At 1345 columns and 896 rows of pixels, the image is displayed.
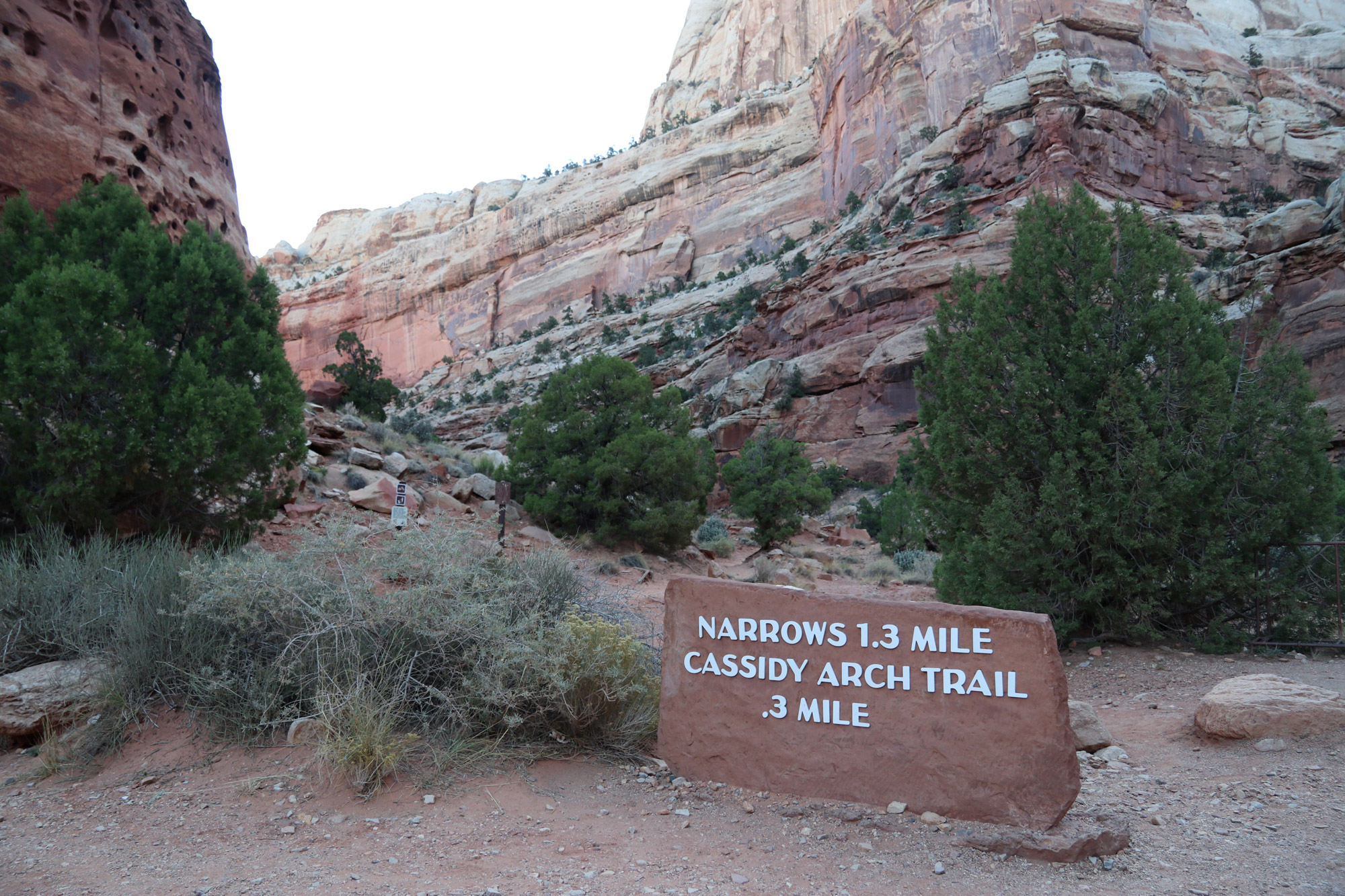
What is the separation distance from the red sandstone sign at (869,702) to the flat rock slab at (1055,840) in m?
0.08

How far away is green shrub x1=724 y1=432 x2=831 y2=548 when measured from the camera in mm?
22047

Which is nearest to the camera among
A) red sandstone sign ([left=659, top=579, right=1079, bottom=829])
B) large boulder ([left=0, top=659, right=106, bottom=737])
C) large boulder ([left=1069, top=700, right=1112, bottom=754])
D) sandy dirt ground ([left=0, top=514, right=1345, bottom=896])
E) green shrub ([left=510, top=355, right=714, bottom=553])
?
sandy dirt ground ([left=0, top=514, right=1345, bottom=896])

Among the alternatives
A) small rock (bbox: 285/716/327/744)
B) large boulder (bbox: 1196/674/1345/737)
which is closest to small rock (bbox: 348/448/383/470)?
small rock (bbox: 285/716/327/744)

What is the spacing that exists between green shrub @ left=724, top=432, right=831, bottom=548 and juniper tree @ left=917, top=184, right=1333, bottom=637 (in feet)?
40.5

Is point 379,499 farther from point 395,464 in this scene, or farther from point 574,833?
point 574,833

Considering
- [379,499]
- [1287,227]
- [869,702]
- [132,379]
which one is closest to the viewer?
[869,702]

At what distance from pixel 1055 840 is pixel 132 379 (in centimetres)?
906

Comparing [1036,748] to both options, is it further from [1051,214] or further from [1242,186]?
[1242,186]

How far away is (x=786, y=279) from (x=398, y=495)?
4038cm

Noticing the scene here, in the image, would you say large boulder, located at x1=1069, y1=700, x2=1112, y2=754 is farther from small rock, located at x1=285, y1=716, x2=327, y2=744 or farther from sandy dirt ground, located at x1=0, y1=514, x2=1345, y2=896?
small rock, located at x1=285, y1=716, x2=327, y2=744

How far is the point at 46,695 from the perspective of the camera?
538 centimetres

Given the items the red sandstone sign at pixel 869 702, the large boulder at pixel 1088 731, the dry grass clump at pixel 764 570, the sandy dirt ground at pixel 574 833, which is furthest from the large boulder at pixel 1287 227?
the red sandstone sign at pixel 869 702

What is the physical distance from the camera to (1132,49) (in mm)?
43844

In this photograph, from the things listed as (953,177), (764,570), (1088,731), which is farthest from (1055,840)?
(953,177)
